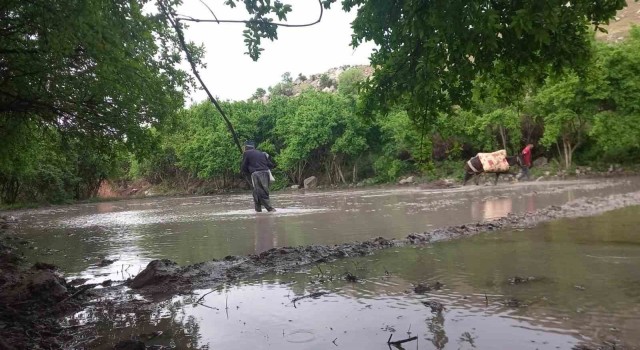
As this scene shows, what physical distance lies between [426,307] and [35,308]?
129 inches

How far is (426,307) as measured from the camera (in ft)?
12.1

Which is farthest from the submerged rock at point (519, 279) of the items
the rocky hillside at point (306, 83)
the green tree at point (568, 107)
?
the rocky hillside at point (306, 83)

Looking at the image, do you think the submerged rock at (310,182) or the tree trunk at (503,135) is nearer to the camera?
the tree trunk at (503,135)

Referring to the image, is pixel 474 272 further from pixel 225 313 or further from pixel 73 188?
pixel 73 188

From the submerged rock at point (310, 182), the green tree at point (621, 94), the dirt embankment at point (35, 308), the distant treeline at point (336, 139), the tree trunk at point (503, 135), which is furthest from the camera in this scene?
the submerged rock at point (310, 182)

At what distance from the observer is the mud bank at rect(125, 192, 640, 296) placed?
4.95m

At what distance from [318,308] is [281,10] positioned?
2.31m

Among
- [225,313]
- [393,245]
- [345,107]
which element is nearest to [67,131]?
[393,245]

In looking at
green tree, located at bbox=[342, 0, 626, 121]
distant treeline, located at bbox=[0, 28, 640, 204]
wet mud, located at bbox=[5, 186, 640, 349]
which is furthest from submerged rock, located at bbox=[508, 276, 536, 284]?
green tree, located at bbox=[342, 0, 626, 121]

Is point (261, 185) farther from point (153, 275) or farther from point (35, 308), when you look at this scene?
point (35, 308)

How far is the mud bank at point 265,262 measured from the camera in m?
4.95

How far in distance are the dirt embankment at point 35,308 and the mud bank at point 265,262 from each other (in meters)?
0.67

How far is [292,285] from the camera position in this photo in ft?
15.4

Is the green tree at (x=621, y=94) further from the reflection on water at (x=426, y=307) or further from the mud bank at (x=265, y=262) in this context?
the reflection on water at (x=426, y=307)
